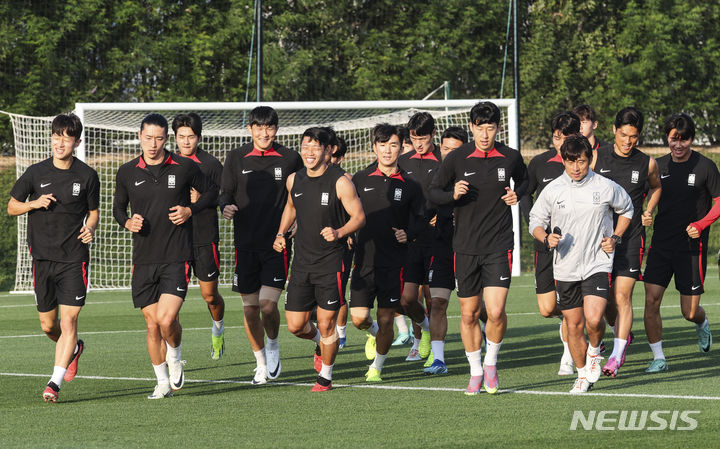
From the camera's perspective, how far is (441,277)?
11367 millimetres

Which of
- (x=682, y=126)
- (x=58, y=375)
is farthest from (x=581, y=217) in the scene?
(x=58, y=375)

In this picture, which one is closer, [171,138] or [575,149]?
[575,149]

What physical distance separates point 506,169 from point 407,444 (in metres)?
3.04

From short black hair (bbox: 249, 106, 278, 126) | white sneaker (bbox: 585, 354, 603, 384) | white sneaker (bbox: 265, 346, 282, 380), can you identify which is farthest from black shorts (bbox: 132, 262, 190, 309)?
white sneaker (bbox: 585, 354, 603, 384)

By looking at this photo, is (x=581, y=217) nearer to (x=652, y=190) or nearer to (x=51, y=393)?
(x=652, y=190)

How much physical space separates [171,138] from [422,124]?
509 inches

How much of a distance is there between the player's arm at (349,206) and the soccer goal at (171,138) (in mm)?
10652


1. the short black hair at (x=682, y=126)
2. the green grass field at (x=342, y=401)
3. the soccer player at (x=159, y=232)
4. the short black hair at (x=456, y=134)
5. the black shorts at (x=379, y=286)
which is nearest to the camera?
the green grass field at (x=342, y=401)

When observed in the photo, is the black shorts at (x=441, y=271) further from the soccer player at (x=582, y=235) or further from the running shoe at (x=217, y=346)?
the running shoe at (x=217, y=346)

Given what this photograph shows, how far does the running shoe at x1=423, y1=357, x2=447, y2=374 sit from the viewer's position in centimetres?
1092

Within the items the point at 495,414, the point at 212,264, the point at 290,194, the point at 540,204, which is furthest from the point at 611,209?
the point at 212,264

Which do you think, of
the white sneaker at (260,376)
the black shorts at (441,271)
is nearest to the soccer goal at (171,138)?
the black shorts at (441,271)

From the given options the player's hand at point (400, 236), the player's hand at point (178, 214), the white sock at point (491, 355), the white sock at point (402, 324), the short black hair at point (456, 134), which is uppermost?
the short black hair at point (456, 134)

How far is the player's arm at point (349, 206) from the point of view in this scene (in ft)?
31.3
